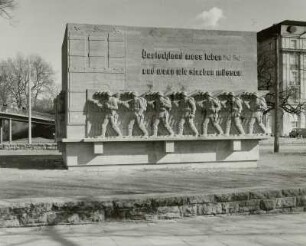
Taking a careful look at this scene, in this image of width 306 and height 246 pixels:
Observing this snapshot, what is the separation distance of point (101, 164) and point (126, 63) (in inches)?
124

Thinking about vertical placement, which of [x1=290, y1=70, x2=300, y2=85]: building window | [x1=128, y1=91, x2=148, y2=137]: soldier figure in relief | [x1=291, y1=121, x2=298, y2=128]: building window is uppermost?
[x1=290, y1=70, x2=300, y2=85]: building window

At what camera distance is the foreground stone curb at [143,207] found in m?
7.33

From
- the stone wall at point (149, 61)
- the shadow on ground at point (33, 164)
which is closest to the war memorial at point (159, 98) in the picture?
the stone wall at point (149, 61)

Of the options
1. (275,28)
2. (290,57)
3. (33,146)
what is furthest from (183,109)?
(290,57)

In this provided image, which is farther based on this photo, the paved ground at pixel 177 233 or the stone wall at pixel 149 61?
the stone wall at pixel 149 61

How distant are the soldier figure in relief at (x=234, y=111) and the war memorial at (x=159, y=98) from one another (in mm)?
31

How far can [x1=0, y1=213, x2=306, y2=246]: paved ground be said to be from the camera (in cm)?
635

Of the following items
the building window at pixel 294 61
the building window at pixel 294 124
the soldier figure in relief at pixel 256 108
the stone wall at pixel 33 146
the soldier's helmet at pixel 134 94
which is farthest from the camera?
the building window at pixel 294 61

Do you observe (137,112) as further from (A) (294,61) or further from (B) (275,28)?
(A) (294,61)

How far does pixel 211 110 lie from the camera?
15430 millimetres

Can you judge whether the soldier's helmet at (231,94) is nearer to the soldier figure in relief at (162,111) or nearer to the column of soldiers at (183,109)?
the column of soldiers at (183,109)

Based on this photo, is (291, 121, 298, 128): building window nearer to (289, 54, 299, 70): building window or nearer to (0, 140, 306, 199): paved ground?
(289, 54, 299, 70): building window

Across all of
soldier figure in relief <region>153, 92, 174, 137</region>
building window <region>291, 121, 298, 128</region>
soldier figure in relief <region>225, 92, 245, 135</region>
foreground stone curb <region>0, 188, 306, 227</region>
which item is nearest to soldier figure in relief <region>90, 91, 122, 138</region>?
soldier figure in relief <region>153, 92, 174, 137</region>

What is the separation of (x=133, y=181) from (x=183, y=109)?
391cm
